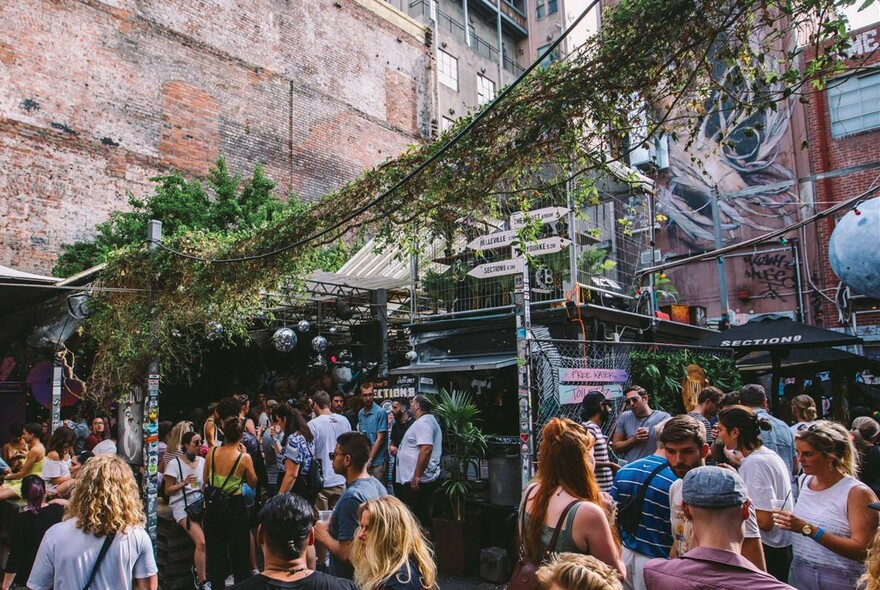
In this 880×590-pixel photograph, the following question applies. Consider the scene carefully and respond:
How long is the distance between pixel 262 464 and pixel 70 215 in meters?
11.4

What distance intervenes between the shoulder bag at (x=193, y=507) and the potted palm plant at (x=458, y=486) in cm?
251

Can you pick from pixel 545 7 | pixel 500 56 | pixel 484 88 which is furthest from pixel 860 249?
pixel 545 7

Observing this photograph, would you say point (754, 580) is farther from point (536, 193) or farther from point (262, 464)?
point (262, 464)

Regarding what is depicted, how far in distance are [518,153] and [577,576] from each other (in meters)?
4.87

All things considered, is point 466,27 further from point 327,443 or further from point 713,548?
point 713,548

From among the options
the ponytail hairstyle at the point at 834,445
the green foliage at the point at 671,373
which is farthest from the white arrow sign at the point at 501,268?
the ponytail hairstyle at the point at 834,445

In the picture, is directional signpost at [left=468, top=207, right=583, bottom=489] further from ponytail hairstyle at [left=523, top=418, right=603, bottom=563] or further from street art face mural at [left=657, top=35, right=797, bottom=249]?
street art face mural at [left=657, top=35, right=797, bottom=249]

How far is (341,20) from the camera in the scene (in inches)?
917

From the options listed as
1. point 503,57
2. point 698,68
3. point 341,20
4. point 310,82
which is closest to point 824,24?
point 698,68

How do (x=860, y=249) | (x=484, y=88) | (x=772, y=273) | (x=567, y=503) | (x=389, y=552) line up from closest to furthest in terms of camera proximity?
(x=389, y=552), (x=567, y=503), (x=860, y=249), (x=772, y=273), (x=484, y=88)

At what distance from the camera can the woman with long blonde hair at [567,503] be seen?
3.23m

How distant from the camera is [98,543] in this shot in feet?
12.6

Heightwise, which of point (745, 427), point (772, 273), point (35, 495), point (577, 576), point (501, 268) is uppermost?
point (772, 273)

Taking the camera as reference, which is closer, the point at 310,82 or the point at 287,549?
the point at 287,549
